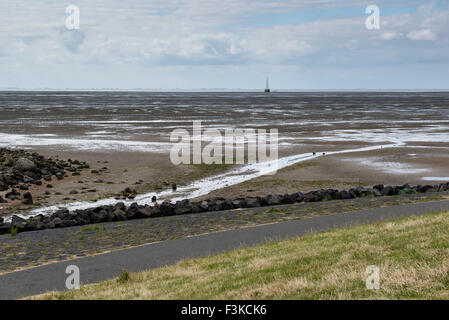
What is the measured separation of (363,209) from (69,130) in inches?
1661

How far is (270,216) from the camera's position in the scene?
18266 millimetres

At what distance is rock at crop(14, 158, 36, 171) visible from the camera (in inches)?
1158

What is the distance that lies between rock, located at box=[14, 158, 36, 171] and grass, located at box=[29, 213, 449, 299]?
19758mm

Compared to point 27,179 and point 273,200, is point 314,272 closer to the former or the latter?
point 273,200

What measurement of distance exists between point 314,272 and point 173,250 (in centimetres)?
513

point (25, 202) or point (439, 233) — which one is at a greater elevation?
point (439, 233)

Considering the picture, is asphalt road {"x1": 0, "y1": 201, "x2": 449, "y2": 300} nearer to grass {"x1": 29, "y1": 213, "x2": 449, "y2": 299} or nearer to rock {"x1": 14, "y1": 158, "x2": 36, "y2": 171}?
grass {"x1": 29, "y1": 213, "x2": 449, "y2": 299}

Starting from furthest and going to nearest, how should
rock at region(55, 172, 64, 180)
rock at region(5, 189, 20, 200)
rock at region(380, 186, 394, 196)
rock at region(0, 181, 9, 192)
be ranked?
rock at region(55, 172, 64, 180) → rock at region(0, 181, 9, 192) → rock at region(5, 189, 20, 200) → rock at region(380, 186, 394, 196)

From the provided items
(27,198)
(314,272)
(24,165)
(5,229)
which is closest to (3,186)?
(27,198)

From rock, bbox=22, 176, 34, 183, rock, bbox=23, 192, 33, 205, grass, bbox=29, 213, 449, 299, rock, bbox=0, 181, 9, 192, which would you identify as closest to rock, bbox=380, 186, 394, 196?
grass, bbox=29, 213, 449, 299
